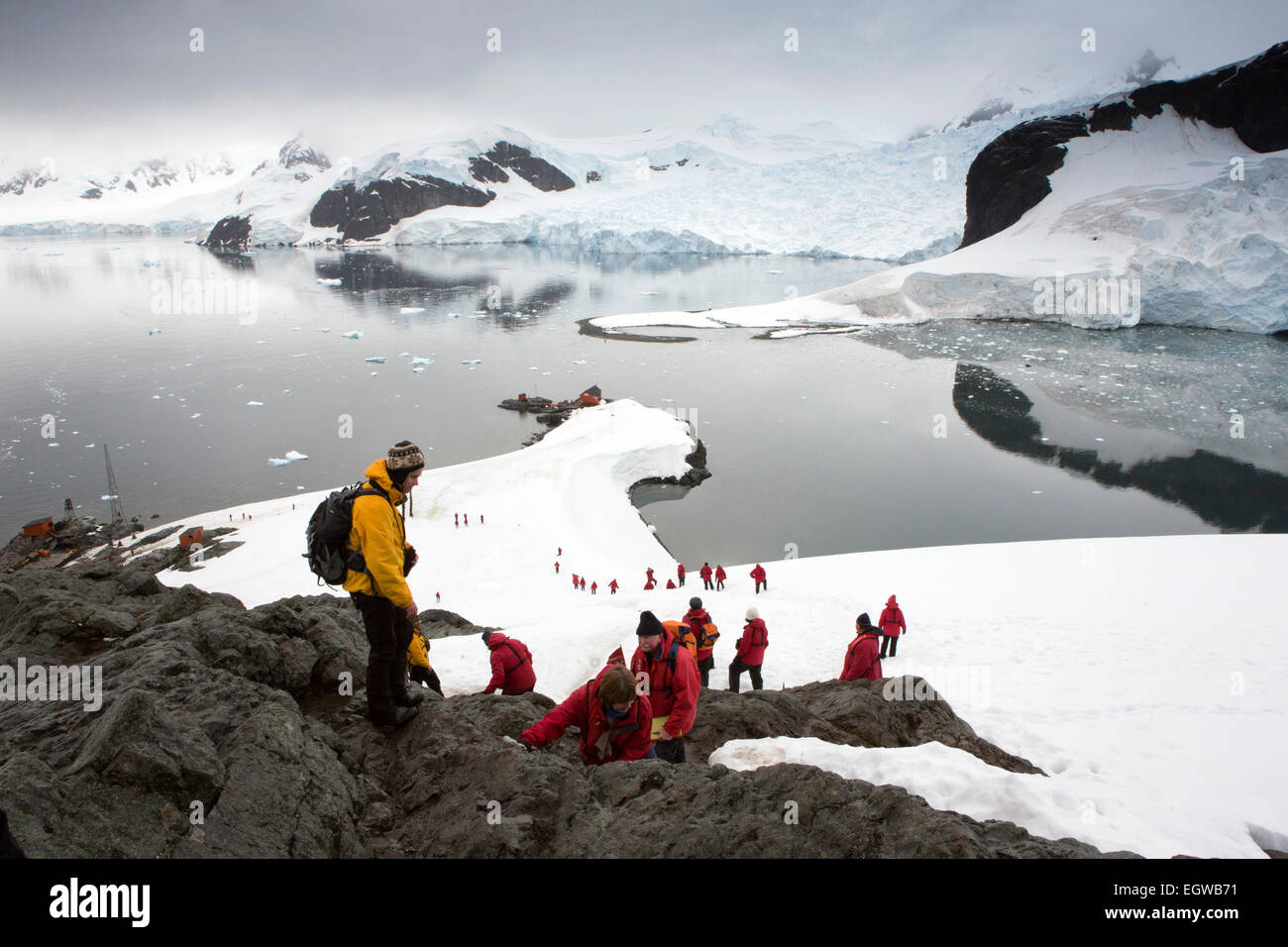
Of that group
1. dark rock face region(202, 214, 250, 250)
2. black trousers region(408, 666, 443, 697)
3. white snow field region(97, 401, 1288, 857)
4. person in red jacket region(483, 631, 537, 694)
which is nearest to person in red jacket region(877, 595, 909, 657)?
white snow field region(97, 401, 1288, 857)

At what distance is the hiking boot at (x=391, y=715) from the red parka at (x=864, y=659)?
222 inches

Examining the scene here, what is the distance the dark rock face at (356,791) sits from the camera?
134 inches

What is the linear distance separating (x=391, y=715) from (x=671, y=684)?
2034 mm

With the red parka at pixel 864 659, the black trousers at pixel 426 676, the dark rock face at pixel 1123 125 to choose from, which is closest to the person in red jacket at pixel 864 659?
the red parka at pixel 864 659

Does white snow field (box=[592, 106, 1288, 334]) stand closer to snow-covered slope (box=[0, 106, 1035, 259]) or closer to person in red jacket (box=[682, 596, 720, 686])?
snow-covered slope (box=[0, 106, 1035, 259])

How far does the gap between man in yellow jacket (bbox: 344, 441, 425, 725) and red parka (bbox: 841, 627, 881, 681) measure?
5699mm

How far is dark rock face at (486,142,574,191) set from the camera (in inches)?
7756

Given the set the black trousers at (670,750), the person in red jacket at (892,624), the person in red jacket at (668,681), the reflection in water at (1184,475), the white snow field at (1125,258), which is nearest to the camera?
the person in red jacket at (668,681)

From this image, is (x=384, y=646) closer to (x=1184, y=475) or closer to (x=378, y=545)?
(x=378, y=545)

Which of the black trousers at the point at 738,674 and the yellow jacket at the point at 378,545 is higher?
the yellow jacket at the point at 378,545

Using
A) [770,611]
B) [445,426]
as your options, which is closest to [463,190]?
[445,426]

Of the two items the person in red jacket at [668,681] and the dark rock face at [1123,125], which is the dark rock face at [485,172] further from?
the person in red jacket at [668,681]

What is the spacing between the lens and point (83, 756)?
11.6 feet
